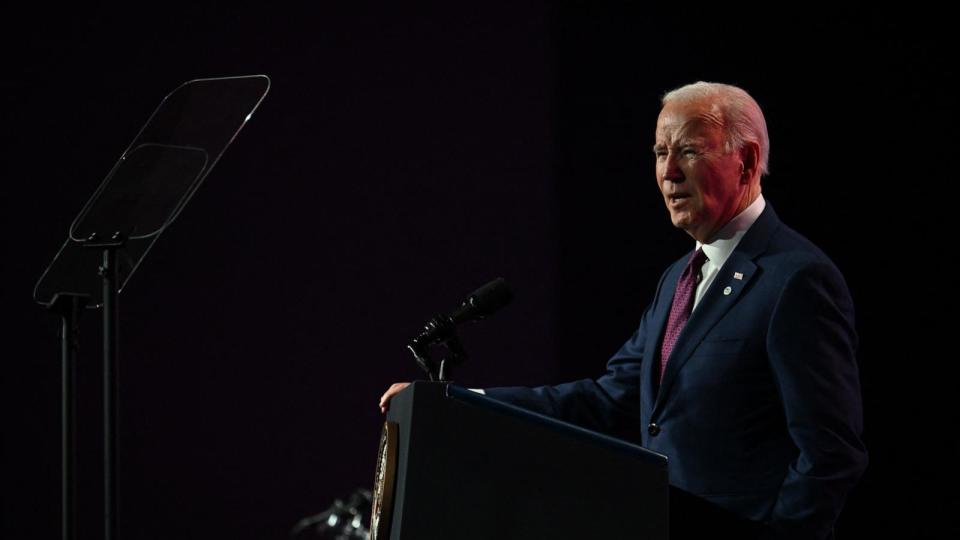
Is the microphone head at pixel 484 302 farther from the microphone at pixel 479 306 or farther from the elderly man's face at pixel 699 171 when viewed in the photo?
the elderly man's face at pixel 699 171

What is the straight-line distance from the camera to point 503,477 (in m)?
1.61

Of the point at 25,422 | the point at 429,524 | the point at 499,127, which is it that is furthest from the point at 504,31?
the point at 429,524

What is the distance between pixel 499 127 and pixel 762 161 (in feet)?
6.98

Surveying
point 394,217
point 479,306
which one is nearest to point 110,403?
point 479,306

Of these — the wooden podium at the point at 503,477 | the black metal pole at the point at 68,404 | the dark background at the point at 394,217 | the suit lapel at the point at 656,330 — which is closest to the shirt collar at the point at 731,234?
the suit lapel at the point at 656,330

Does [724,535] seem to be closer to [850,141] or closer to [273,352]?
[850,141]

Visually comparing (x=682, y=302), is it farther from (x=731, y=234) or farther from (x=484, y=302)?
(x=484, y=302)

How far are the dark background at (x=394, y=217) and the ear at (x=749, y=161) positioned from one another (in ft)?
4.63

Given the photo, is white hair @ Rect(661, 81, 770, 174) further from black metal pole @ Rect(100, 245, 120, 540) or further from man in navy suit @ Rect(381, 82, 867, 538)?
black metal pole @ Rect(100, 245, 120, 540)

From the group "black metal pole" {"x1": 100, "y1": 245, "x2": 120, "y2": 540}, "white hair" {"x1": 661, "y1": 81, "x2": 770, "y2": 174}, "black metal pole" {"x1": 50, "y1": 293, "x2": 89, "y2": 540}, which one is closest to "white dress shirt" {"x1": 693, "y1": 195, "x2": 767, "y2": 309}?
"white hair" {"x1": 661, "y1": 81, "x2": 770, "y2": 174}

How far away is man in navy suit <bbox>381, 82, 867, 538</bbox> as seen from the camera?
1926 millimetres

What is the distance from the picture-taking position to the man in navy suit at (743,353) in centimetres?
193

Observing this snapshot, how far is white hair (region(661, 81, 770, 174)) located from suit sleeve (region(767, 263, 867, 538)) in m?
0.33

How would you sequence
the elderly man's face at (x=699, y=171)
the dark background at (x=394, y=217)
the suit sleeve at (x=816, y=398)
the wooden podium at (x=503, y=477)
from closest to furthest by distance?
1. the wooden podium at (x=503, y=477)
2. the suit sleeve at (x=816, y=398)
3. the elderly man's face at (x=699, y=171)
4. the dark background at (x=394, y=217)
